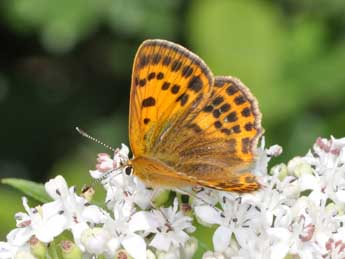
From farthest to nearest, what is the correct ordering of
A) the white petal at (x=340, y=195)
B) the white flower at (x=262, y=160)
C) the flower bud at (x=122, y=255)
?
the white flower at (x=262, y=160), the white petal at (x=340, y=195), the flower bud at (x=122, y=255)

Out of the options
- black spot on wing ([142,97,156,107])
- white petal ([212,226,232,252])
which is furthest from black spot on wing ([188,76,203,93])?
white petal ([212,226,232,252])

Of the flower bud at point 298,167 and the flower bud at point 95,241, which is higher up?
the flower bud at point 298,167

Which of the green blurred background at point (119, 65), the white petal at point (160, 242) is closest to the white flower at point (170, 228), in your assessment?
the white petal at point (160, 242)

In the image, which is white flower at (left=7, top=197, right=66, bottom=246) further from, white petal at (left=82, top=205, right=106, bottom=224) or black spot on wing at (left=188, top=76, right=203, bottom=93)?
black spot on wing at (left=188, top=76, right=203, bottom=93)

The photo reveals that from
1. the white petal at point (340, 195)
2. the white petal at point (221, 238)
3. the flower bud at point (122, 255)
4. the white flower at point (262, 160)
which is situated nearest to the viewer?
the flower bud at point (122, 255)

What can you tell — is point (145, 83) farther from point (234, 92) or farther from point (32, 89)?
point (32, 89)

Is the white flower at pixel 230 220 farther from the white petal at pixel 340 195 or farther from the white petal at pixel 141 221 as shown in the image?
the white petal at pixel 340 195
